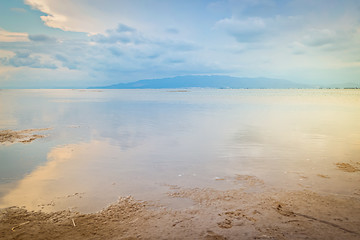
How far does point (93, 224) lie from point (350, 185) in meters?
8.64

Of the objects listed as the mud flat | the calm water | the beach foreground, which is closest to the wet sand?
the beach foreground

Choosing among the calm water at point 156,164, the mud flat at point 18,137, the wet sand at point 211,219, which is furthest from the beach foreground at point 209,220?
the mud flat at point 18,137

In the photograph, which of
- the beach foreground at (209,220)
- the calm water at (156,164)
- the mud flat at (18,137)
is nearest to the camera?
the beach foreground at (209,220)

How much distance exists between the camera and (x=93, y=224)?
5.76 m

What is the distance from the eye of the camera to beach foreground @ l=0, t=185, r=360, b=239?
5289 mm

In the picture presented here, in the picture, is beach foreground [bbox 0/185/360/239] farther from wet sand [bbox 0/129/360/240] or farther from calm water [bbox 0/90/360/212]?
calm water [bbox 0/90/360/212]

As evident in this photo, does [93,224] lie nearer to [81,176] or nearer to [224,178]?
[81,176]

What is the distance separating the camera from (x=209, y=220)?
5887mm

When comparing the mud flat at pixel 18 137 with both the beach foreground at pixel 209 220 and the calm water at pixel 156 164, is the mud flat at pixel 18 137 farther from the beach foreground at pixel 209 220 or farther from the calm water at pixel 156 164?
the beach foreground at pixel 209 220

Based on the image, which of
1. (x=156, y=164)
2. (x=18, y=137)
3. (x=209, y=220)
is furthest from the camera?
(x=18, y=137)

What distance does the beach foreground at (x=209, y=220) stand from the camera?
17.4 feet

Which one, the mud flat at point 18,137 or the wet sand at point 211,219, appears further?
the mud flat at point 18,137

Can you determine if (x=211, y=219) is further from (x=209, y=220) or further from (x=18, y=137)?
(x=18, y=137)

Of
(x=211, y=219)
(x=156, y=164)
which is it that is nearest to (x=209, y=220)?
(x=211, y=219)
